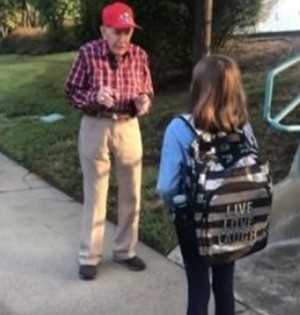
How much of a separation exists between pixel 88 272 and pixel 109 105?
1.12m

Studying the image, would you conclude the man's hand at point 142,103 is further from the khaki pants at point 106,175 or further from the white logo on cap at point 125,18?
the white logo on cap at point 125,18

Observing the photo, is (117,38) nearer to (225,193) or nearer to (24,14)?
(225,193)

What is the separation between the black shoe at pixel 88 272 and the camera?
5547 mm

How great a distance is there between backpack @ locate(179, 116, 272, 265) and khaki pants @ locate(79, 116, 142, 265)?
4.92 ft

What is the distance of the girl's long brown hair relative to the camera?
12.2 ft

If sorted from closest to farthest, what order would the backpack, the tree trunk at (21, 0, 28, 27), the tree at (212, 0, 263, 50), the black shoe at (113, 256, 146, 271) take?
the backpack
the black shoe at (113, 256, 146, 271)
the tree at (212, 0, 263, 50)
the tree trunk at (21, 0, 28, 27)

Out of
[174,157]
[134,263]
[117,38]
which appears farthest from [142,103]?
[174,157]

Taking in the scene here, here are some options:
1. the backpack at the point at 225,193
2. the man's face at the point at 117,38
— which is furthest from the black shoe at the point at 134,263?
the backpack at the point at 225,193

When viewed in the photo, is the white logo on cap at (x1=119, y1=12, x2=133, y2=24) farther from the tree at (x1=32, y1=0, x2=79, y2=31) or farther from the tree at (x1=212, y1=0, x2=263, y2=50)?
the tree at (x1=32, y1=0, x2=79, y2=31)

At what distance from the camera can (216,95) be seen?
12.2ft

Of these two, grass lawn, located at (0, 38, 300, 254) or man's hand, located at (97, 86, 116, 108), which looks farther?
grass lawn, located at (0, 38, 300, 254)

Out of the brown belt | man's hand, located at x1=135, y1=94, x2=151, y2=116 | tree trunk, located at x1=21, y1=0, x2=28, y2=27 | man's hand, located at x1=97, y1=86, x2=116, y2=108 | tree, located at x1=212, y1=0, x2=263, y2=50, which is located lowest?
tree trunk, located at x1=21, y1=0, x2=28, y2=27

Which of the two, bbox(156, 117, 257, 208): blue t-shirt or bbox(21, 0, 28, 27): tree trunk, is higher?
bbox(156, 117, 257, 208): blue t-shirt

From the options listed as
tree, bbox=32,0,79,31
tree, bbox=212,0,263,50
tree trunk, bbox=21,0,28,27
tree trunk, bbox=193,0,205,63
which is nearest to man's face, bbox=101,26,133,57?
tree trunk, bbox=193,0,205,63
